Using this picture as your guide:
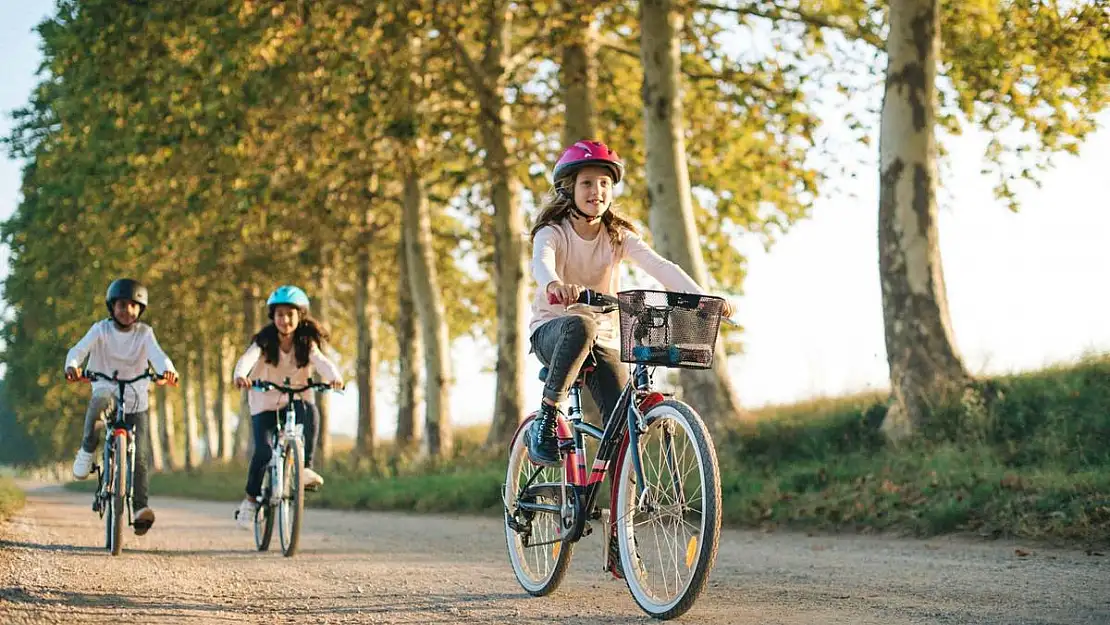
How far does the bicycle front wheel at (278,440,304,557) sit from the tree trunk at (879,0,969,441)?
20.3 ft

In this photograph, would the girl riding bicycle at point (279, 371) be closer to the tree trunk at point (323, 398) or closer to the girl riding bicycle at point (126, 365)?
the girl riding bicycle at point (126, 365)

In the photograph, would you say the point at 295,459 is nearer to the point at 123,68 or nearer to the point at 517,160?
the point at 123,68

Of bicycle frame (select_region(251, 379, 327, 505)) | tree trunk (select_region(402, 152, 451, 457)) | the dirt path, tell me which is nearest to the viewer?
the dirt path

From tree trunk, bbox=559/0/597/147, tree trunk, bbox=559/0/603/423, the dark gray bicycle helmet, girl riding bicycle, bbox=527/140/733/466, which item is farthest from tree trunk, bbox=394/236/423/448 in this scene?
girl riding bicycle, bbox=527/140/733/466

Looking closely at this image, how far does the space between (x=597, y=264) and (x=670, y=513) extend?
1.48 metres

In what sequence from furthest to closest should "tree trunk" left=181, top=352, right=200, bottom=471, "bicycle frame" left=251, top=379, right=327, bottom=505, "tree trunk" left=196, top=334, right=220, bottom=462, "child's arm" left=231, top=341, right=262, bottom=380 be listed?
"tree trunk" left=181, top=352, right=200, bottom=471 → "tree trunk" left=196, top=334, right=220, bottom=462 → "bicycle frame" left=251, top=379, right=327, bottom=505 → "child's arm" left=231, top=341, right=262, bottom=380

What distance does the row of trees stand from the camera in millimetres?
15406

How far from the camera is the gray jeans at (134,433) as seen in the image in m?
10.7

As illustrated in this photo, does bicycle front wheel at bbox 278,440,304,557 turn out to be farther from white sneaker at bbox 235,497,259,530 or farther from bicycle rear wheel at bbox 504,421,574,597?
bicycle rear wheel at bbox 504,421,574,597

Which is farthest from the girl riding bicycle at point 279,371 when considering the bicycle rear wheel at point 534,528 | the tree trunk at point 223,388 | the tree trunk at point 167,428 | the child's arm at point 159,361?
the tree trunk at point 167,428

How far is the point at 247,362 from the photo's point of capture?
10.6 meters

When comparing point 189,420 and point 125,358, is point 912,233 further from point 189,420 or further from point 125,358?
point 189,420

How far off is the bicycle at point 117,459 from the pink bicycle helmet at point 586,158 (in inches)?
A: 221

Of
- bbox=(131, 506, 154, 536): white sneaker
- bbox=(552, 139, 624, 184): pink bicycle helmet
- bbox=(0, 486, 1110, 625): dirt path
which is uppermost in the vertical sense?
bbox=(552, 139, 624, 184): pink bicycle helmet
